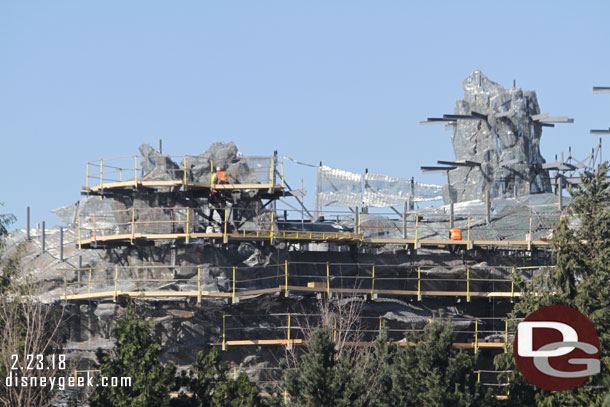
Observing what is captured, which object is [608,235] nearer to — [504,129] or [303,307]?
[303,307]

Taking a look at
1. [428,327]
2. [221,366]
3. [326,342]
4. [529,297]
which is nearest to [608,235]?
[529,297]

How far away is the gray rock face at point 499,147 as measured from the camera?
76438mm

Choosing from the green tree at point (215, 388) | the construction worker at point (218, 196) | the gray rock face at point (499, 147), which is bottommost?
the green tree at point (215, 388)

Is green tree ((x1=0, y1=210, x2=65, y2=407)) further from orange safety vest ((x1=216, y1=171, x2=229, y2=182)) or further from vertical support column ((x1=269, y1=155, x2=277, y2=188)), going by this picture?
vertical support column ((x1=269, y1=155, x2=277, y2=188))

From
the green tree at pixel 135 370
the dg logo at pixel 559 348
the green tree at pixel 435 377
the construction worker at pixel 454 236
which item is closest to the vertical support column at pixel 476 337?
the construction worker at pixel 454 236

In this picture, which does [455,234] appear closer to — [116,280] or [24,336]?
[116,280]

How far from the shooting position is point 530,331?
45031mm

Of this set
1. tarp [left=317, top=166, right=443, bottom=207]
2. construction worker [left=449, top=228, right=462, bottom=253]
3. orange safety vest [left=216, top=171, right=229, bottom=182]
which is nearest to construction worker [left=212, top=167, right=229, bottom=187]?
orange safety vest [left=216, top=171, right=229, bottom=182]

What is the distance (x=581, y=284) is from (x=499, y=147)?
2952 centimetres

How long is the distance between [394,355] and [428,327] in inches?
131

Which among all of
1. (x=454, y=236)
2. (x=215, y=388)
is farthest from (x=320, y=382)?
(x=454, y=236)

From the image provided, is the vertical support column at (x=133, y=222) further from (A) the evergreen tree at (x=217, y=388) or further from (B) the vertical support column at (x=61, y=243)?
(B) the vertical support column at (x=61, y=243)

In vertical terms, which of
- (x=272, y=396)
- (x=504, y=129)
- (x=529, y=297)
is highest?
(x=504, y=129)

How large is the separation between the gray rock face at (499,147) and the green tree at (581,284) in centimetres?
2280
